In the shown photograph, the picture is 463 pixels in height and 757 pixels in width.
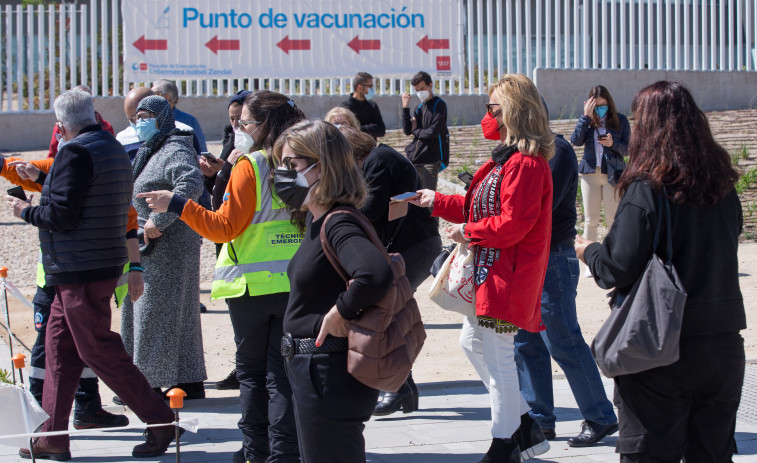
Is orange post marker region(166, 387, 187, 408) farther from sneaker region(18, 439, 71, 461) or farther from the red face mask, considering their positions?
the red face mask

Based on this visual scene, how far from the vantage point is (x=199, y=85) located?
15648 millimetres

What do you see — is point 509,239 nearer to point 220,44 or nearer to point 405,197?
point 405,197

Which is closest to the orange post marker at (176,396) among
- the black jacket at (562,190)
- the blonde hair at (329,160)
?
the blonde hair at (329,160)

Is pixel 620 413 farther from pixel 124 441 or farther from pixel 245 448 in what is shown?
pixel 124 441

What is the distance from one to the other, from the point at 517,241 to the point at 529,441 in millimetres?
1054

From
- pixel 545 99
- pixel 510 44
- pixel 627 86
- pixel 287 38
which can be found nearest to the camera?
pixel 287 38

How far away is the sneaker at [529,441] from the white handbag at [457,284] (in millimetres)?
634

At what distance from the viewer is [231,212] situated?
14.2ft

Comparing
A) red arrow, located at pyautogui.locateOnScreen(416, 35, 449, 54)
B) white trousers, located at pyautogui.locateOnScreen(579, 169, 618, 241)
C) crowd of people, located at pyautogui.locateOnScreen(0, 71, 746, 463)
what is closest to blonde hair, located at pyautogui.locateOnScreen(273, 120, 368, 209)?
crowd of people, located at pyautogui.locateOnScreen(0, 71, 746, 463)

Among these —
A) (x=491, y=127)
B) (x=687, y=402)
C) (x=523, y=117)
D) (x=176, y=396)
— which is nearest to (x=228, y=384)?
(x=176, y=396)

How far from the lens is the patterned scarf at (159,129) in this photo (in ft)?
18.3

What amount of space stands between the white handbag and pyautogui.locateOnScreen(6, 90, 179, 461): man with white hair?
5.23 ft

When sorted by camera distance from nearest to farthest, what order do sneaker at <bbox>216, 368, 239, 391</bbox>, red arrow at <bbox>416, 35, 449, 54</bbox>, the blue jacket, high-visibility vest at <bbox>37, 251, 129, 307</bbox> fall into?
high-visibility vest at <bbox>37, 251, 129, 307</bbox>
sneaker at <bbox>216, 368, 239, 391</bbox>
the blue jacket
red arrow at <bbox>416, 35, 449, 54</bbox>

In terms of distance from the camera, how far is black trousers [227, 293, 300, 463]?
13.8ft
